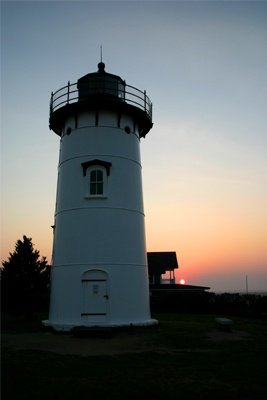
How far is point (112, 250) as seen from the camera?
18.2 metres

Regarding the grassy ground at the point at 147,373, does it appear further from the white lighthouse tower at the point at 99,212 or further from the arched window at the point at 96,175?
the arched window at the point at 96,175

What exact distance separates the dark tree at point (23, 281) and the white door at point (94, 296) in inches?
266

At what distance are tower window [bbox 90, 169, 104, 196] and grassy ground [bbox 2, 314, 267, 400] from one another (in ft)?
22.8

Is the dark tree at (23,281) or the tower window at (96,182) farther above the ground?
the tower window at (96,182)

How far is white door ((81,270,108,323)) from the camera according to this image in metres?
17.5

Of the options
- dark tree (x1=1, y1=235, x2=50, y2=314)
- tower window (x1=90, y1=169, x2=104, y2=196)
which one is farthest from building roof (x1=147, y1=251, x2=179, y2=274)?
tower window (x1=90, y1=169, x2=104, y2=196)

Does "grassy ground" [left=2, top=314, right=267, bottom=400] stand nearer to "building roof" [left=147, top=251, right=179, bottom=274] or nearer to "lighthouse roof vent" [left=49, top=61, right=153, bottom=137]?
"lighthouse roof vent" [left=49, top=61, right=153, bottom=137]

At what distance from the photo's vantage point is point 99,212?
18.5m

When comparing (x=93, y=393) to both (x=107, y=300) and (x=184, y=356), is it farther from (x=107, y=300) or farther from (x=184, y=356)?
(x=107, y=300)

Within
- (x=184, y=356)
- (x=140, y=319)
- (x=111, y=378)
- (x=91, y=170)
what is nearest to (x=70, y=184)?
(x=91, y=170)

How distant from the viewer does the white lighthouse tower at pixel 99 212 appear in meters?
17.8

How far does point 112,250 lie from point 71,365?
317 inches

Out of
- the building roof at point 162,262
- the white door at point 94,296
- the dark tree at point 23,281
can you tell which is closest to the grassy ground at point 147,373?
the white door at point 94,296

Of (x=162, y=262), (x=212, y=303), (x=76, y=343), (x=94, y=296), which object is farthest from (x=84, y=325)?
(x=162, y=262)
